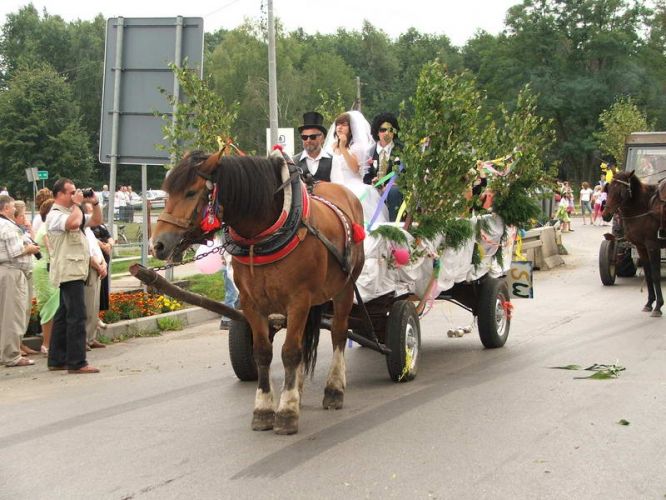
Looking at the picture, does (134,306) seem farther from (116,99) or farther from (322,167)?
(322,167)

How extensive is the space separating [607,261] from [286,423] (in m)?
11.7

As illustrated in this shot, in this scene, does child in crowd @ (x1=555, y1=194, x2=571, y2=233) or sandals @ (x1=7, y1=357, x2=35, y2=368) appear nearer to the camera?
sandals @ (x1=7, y1=357, x2=35, y2=368)

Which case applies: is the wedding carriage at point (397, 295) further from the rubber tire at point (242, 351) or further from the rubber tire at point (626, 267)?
the rubber tire at point (626, 267)

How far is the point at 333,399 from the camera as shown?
758 cm

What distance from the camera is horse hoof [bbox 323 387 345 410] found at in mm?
7570

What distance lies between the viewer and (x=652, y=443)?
630 cm

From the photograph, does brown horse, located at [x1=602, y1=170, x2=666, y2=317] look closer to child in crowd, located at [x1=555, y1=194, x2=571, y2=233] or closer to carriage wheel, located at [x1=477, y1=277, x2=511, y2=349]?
carriage wheel, located at [x1=477, y1=277, x2=511, y2=349]

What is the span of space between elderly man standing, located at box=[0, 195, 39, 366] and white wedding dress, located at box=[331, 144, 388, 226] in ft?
11.5

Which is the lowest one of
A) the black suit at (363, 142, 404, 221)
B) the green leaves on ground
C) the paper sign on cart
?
the green leaves on ground

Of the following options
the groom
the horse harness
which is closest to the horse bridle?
the horse harness

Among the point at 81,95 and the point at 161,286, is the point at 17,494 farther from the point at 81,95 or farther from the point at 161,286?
the point at 81,95

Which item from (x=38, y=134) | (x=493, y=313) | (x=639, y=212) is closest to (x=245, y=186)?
(x=493, y=313)

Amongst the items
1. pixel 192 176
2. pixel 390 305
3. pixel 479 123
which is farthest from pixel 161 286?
pixel 479 123

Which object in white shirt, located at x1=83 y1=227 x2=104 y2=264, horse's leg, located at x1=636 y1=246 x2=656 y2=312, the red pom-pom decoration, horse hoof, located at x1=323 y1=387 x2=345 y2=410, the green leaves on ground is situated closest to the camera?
horse hoof, located at x1=323 y1=387 x2=345 y2=410
